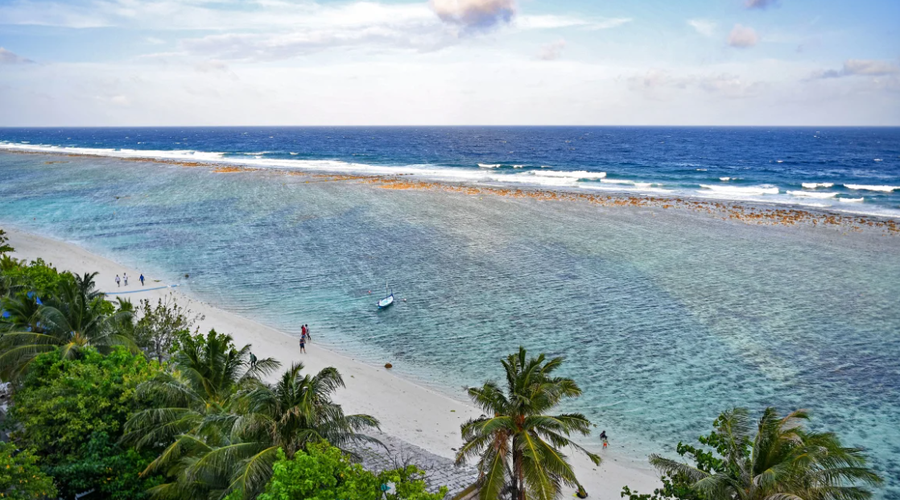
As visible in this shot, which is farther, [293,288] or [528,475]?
[293,288]

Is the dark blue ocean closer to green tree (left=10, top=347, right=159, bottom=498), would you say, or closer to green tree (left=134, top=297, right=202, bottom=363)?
green tree (left=134, top=297, right=202, bottom=363)

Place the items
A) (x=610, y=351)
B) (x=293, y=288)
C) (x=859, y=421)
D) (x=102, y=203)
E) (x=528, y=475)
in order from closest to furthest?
(x=528, y=475)
(x=859, y=421)
(x=610, y=351)
(x=293, y=288)
(x=102, y=203)

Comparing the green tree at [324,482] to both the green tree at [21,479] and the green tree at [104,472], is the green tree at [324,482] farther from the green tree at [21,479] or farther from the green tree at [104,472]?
the green tree at [21,479]

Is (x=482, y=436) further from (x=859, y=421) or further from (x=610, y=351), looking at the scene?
(x=859, y=421)

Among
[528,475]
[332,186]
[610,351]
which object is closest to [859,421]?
[610,351]

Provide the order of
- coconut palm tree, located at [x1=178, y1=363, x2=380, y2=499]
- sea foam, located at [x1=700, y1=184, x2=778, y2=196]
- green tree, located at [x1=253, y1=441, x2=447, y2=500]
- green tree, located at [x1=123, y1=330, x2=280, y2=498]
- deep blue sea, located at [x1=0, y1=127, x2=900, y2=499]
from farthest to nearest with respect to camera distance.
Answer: sea foam, located at [x1=700, y1=184, x2=778, y2=196] → deep blue sea, located at [x1=0, y1=127, x2=900, y2=499] → green tree, located at [x1=123, y1=330, x2=280, y2=498] → coconut palm tree, located at [x1=178, y1=363, x2=380, y2=499] → green tree, located at [x1=253, y1=441, x2=447, y2=500]

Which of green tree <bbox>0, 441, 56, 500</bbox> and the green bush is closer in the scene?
green tree <bbox>0, 441, 56, 500</bbox>

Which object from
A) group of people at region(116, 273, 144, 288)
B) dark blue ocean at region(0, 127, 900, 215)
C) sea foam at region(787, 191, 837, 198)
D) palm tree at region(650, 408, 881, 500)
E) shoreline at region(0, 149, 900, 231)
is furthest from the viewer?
dark blue ocean at region(0, 127, 900, 215)

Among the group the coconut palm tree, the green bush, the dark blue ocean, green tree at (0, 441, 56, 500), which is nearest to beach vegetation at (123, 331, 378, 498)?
the coconut palm tree
